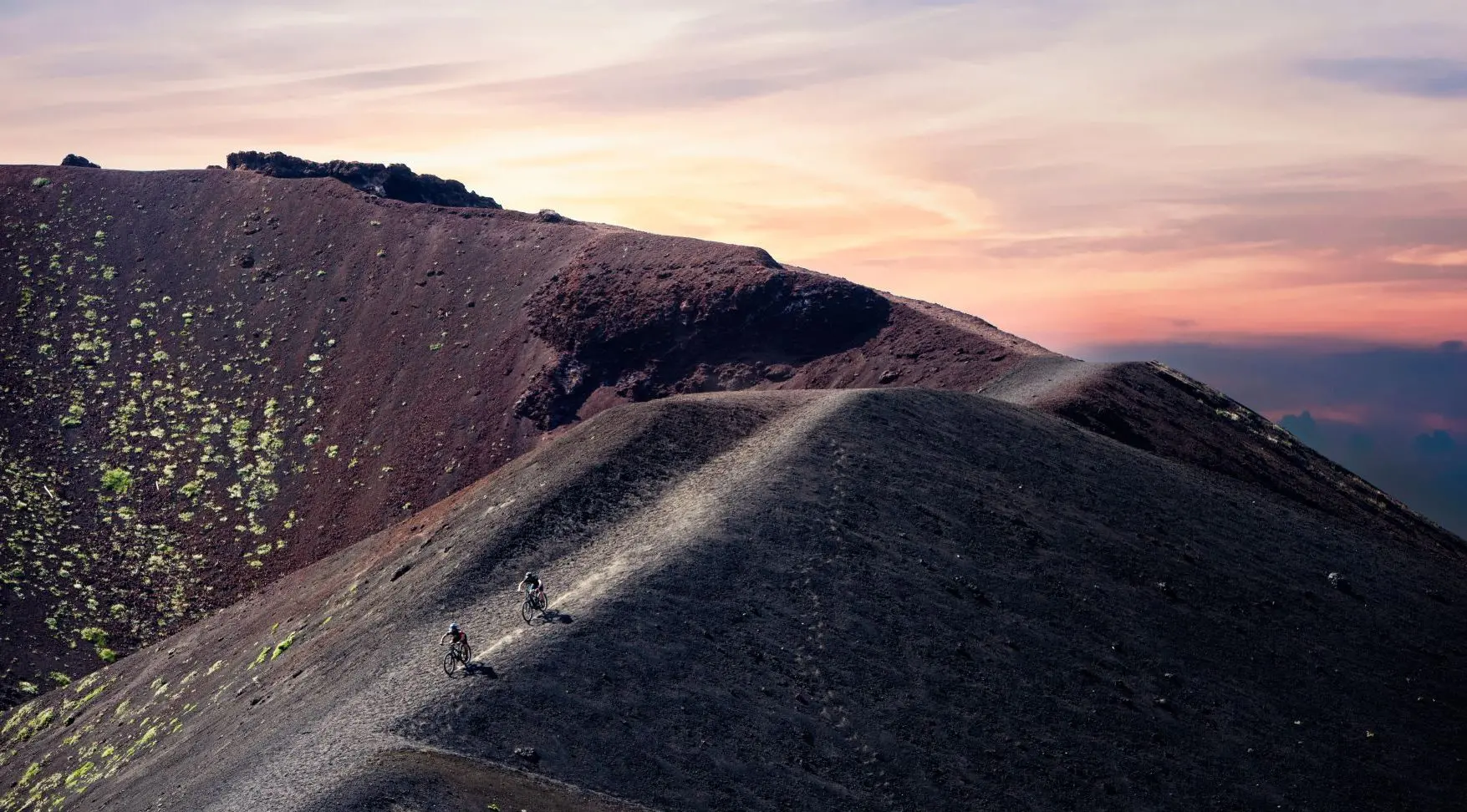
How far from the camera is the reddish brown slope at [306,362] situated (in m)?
64.8

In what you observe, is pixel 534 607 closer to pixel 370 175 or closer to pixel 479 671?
pixel 479 671

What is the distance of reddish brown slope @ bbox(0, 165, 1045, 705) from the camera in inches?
2552

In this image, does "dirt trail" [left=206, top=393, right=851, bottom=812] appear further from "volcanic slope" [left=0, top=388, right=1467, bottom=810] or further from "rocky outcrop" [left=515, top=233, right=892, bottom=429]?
"rocky outcrop" [left=515, top=233, right=892, bottom=429]

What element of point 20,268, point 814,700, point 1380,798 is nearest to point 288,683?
point 814,700

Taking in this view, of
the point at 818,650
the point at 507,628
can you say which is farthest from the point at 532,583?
the point at 818,650

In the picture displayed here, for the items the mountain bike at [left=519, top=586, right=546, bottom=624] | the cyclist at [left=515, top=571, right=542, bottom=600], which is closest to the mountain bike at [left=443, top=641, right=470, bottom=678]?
the mountain bike at [left=519, top=586, right=546, bottom=624]

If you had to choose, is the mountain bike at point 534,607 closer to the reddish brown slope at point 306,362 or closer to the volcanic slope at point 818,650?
the volcanic slope at point 818,650

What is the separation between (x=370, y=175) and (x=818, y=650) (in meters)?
87.5

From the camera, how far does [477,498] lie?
45.9 m

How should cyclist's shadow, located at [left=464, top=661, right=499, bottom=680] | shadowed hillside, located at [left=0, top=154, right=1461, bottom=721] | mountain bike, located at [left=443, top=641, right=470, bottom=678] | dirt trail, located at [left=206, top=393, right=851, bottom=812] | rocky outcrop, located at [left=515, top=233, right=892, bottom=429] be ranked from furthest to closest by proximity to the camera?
1. rocky outcrop, located at [left=515, top=233, right=892, bottom=429]
2. shadowed hillside, located at [left=0, top=154, right=1461, bottom=721]
3. mountain bike, located at [left=443, top=641, right=470, bottom=678]
4. cyclist's shadow, located at [left=464, top=661, right=499, bottom=680]
5. dirt trail, located at [left=206, top=393, right=851, bottom=812]

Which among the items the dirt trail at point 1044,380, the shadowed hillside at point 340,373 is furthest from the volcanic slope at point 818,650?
the shadowed hillside at point 340,373

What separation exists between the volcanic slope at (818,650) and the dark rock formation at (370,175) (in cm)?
6364

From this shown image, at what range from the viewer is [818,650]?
3353 centimetres

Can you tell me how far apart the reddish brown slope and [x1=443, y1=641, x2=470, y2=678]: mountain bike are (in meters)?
37.1
